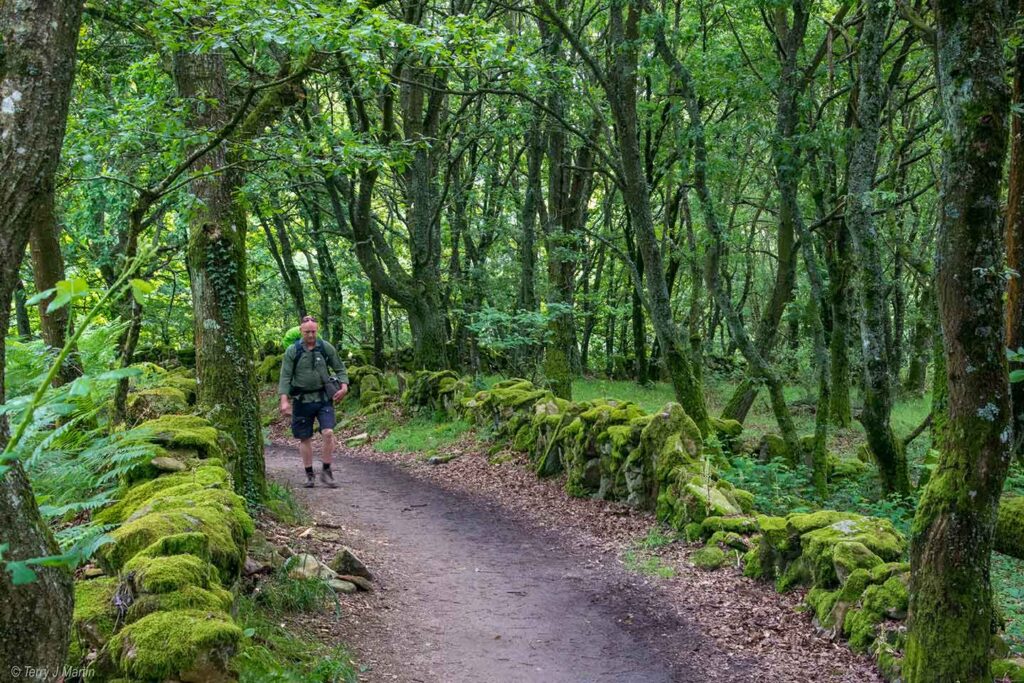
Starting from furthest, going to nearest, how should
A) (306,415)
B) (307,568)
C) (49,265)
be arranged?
1. (306,415)
2. (49,265)
3. (307,568)

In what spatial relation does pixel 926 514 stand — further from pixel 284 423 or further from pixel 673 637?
pixel 284 423

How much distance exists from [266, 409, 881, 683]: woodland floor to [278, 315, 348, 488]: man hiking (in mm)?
885

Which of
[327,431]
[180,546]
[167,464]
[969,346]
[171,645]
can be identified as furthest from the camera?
[327,431]

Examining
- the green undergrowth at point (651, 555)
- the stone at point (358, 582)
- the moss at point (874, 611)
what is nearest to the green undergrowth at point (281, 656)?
the stone at point (358, 582)

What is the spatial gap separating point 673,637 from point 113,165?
8.56m

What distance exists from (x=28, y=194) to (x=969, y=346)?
4124 mm

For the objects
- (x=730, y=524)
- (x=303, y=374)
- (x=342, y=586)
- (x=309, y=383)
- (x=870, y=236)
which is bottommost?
(x=342, y=586)

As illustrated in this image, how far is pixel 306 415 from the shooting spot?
9633 millimetres

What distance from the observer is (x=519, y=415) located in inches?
461

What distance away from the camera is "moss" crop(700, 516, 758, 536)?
701 cm

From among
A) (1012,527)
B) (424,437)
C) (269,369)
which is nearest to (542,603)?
(1012,527)

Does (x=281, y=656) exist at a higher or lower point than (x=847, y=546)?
lower

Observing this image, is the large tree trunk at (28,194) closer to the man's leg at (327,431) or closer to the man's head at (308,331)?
the man's head at (308,331)

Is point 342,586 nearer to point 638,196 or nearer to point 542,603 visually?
point 542,603
